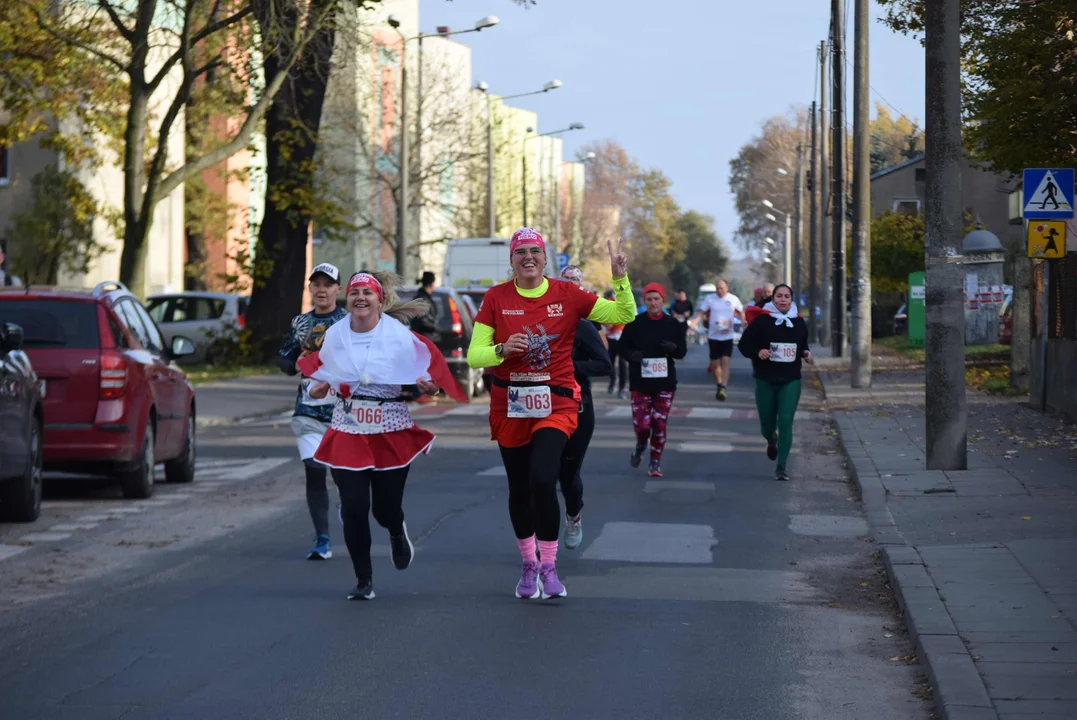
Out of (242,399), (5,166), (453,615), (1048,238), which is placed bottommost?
(453,615)

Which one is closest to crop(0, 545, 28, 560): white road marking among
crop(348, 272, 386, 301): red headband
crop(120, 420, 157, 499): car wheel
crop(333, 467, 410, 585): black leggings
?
crop(120, 420, 157, 499): car wheel

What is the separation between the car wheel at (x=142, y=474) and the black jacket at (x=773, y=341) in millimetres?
5180

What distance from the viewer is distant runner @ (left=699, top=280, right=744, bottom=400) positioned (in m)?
27.5

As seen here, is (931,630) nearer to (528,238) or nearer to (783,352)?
(528,238)

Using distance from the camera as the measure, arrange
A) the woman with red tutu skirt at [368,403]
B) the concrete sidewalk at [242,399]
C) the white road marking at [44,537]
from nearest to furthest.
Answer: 1. the woman with red tutu skirt at [368,403]
2. the white road marking at [44,537]
3. the concrete sidewalk at [242,399]

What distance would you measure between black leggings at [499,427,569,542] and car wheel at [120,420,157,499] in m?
5.34

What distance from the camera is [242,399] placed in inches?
1033

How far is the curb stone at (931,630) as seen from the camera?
609 cm

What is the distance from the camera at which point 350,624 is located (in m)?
8.09

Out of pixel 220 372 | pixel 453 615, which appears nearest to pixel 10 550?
pixel 453 615

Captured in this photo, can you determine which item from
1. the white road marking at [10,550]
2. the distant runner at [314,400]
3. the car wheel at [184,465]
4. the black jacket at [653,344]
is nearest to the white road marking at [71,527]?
the white road marking at [10,550]

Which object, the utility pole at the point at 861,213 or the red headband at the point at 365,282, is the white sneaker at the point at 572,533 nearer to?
the red headband at the point at 365,282

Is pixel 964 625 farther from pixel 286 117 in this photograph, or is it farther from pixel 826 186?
pixel 826 186

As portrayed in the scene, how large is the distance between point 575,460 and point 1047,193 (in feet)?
32.2
